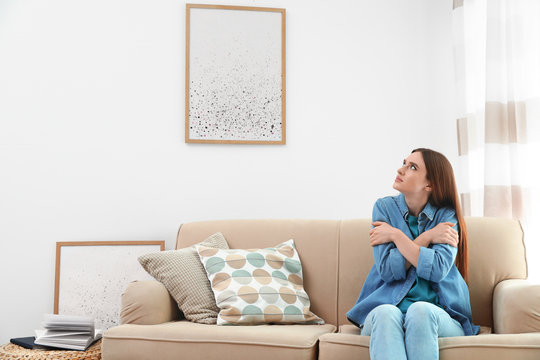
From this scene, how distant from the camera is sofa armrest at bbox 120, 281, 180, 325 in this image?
81.9 inches

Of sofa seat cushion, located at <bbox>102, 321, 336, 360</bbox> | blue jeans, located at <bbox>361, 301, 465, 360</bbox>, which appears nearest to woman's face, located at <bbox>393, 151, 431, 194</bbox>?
blue jeans, located at <bbox>361, 301, 465, 360</bbox>

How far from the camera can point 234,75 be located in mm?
3000

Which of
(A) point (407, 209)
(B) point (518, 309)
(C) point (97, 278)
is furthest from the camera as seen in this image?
(C) point (97, 278)

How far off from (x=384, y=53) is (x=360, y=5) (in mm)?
319

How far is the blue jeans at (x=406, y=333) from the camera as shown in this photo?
A: 157 centimetres

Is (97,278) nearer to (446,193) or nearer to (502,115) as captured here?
(446,193)

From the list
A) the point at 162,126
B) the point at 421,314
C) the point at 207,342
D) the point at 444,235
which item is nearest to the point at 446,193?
the point at 444,235

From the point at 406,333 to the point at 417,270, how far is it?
0.31 metres

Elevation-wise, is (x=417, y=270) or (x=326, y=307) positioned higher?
(x=417, y=270)

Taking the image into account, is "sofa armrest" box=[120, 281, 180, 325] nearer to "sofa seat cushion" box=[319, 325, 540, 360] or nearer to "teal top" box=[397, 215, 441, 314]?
"teal top" box=[397, 215, 441, 314]

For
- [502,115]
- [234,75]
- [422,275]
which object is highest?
[234,75]

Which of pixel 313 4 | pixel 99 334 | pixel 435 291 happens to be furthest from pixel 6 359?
pixel 313 4

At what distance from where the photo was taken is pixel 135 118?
297 centimetres

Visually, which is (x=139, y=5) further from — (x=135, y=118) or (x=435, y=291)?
(x=435, y=291)
